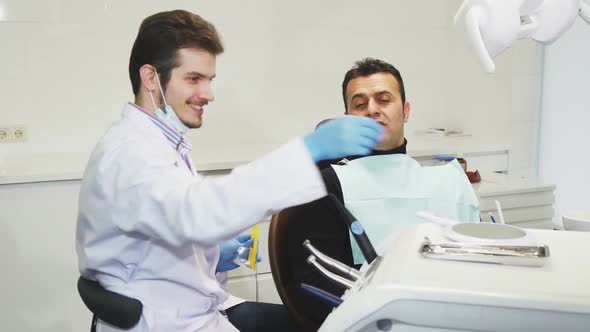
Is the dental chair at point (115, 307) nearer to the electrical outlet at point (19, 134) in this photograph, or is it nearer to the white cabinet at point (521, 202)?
the electrical outlet at point (19, 134)

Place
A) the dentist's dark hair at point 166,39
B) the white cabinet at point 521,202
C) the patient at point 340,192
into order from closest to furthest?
1. the dentist's dark hair at point 166,39
2. the patient at point 340,192
3. the white cabinet at point 521,202

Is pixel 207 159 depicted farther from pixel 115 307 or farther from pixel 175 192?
pixel 175 192

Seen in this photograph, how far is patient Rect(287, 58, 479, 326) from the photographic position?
149 centimetres

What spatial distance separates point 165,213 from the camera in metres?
1.00

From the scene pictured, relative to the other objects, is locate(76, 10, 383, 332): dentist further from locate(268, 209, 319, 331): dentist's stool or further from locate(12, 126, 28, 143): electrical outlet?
locate(12, 126, 28, 143): electrical outlet

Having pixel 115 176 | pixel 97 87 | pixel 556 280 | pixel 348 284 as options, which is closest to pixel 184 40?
pixel 115 176

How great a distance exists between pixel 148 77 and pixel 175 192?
47 cm

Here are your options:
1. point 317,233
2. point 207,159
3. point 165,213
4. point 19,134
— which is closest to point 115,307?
point 165,213

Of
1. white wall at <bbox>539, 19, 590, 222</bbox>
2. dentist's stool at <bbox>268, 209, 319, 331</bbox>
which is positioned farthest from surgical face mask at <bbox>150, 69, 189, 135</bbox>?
white wall at <bbox>539, 19, 590, 222</bbox>

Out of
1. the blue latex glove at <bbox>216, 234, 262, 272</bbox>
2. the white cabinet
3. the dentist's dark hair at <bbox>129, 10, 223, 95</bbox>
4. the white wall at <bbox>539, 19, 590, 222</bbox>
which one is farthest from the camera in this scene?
the white wall at <bbox>539, 19, 590, 222</bbox>

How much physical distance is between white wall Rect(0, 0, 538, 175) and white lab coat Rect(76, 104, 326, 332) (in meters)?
1.05

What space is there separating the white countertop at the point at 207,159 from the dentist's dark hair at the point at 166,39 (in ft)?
2.92

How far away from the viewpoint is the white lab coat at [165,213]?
96cm

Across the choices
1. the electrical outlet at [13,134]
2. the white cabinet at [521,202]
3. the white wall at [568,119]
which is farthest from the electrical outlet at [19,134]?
the white wall at [568,119]
